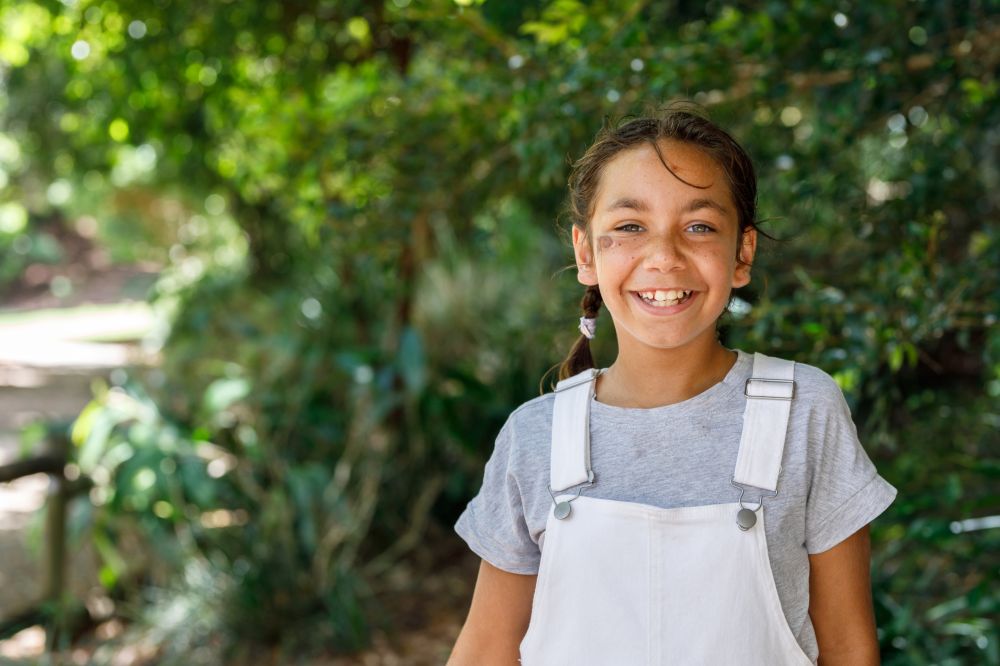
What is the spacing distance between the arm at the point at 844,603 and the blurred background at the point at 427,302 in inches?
29.8

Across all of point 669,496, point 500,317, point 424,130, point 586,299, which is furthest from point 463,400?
point 669,496

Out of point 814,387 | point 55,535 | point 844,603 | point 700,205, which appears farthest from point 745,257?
point 55,535

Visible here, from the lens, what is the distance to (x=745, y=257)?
1.50 metres

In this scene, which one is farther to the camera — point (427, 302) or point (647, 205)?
point (427, 302)

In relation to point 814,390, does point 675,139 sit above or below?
above

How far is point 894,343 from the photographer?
2.15m

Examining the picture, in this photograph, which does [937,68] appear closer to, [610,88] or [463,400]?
[610,88]

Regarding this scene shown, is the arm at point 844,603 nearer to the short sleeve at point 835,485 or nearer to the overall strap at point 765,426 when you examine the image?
the short sleeve at point 835,485

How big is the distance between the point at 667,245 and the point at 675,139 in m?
0.15

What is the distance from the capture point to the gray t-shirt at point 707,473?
4.21 ft

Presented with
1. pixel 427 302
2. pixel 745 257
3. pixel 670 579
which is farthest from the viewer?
pixel 427 302

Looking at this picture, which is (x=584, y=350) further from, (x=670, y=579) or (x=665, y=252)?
(x=670, y=579)

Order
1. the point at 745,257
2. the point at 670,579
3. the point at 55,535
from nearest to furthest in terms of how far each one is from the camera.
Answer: the point at 670,579
the point at 745,257
the point at 55,535

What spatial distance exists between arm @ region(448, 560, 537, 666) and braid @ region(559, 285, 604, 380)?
35 centimetres
